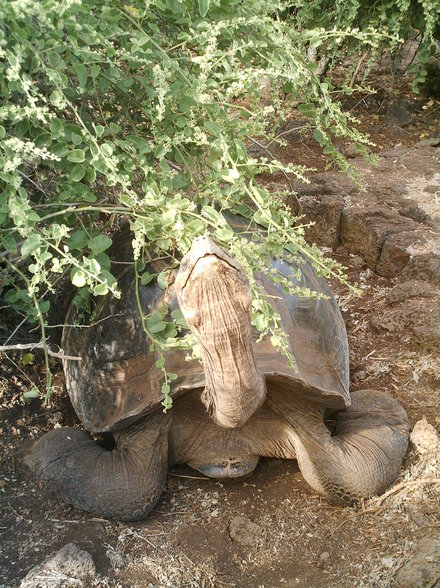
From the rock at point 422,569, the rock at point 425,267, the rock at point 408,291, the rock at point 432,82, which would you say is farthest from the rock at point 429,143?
the rock at point 422,569

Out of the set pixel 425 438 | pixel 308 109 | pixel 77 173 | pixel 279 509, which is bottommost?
pixel 279 509

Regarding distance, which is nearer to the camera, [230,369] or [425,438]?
[230,369]

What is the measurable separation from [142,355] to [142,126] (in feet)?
→ 2.73

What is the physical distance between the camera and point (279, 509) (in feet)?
9.41

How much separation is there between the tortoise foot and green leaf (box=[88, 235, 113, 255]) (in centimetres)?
97

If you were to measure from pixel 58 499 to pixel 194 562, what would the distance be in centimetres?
61

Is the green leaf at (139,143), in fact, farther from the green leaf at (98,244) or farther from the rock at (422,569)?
the rock at (422,569)

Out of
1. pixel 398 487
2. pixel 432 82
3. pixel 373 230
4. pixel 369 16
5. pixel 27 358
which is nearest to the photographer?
pixel 398 487

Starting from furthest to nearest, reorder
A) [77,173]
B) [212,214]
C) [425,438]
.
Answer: [425,438]
[77,173]
[212,214]

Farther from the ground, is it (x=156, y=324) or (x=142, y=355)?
(x=156, y=324)

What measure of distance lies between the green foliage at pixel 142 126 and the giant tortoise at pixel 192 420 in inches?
14.0

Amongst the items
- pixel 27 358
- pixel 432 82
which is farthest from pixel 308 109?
pixel 432 82

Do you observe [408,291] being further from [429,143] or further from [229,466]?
[429,143]

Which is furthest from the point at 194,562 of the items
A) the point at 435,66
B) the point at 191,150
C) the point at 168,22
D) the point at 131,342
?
the point at 435,66
